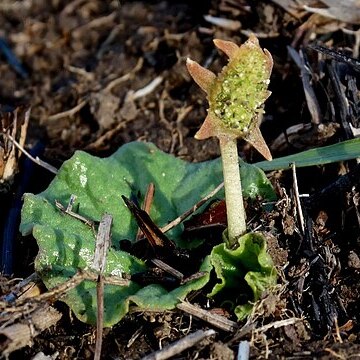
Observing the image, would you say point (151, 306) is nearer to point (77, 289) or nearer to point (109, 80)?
point (77, 289)

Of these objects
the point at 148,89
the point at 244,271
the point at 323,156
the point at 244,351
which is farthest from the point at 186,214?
the point at 148,89

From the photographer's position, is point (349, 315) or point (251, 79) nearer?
point (251, 79)

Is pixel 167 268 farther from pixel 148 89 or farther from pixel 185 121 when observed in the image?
pixel 148 89

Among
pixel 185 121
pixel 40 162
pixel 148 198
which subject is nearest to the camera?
pixel 148 198

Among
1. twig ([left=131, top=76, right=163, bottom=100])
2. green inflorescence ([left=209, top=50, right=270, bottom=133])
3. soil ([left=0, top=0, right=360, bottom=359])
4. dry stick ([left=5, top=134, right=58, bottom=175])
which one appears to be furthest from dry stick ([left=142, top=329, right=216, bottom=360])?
twig ([left=131, top=76, right=163, bottom=100])

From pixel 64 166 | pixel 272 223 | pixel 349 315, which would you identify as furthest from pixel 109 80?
pixel 349 315
